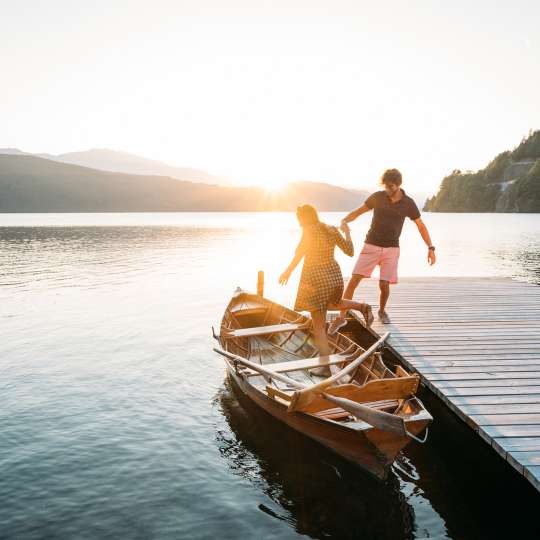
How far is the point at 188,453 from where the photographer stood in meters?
8.16

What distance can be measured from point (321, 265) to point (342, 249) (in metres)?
0.45

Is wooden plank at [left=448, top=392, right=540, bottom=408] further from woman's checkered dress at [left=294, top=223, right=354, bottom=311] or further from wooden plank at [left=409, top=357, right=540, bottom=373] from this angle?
woman's checkered dress at [left=294, top=223, right=354, bottom=311]

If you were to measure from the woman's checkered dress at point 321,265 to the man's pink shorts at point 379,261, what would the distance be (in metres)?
2.35

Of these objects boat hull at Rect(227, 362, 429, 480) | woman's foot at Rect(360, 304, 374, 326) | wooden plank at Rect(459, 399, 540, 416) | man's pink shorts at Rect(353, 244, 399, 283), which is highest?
man's pink shorts at Rect(353, 244, 399, 283)

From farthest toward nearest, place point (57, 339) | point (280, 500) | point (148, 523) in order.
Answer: point (57, 339), point (280, 500), point (148, 523)

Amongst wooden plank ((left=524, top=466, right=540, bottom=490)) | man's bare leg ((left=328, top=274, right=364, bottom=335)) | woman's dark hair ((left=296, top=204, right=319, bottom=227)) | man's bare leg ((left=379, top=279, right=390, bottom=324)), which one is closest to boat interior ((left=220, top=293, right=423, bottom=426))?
man's bare leg ((left=328, top=274, right=364, bottom=335))

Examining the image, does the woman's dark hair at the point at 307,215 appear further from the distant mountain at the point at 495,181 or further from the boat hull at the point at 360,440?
the distant mountain at the point at 495,181

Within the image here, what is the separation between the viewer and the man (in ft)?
31.8

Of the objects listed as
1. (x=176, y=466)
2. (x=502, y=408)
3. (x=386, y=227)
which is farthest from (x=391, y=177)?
(x=176, y=466)

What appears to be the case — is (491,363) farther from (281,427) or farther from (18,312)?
(18,312)

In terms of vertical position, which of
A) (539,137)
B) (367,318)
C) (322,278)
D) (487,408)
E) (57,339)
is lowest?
(57,339)

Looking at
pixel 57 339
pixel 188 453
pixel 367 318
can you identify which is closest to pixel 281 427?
pixel 188 453

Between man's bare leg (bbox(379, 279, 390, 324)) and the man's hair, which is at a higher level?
the man's hair

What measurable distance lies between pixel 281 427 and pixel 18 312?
573 inches
